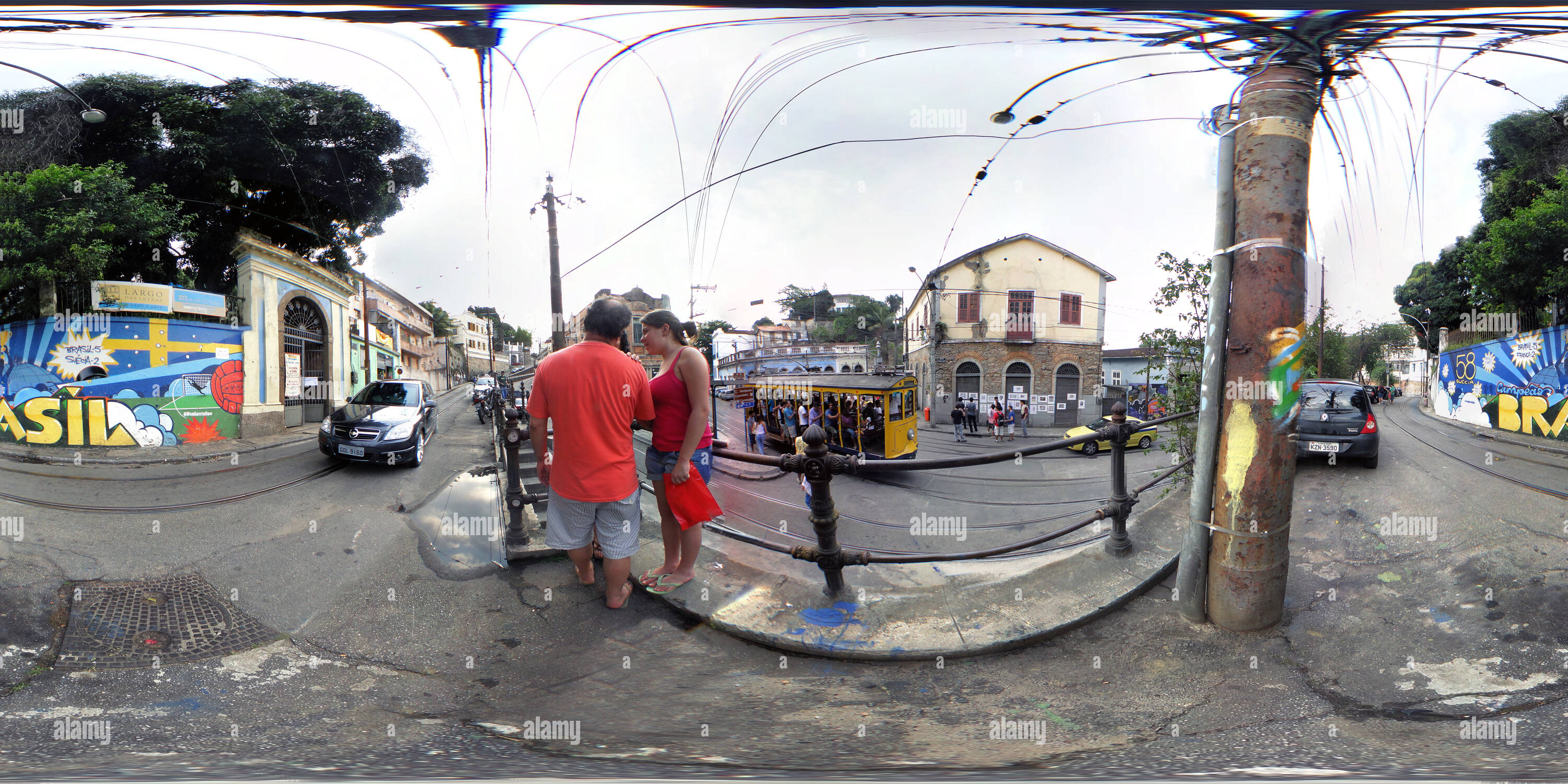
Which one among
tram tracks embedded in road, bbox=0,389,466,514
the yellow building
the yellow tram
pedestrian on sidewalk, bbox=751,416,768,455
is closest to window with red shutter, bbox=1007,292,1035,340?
the yellow building

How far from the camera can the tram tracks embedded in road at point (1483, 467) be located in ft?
6.52

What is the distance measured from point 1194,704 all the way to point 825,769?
1.14 m

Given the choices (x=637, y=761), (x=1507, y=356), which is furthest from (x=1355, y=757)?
(x=1507, y=356)

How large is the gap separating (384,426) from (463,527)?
1.36 ft

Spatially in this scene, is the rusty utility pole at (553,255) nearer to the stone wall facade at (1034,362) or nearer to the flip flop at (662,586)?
the flip flop at (662,586)

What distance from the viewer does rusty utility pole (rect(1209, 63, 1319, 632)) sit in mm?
1669

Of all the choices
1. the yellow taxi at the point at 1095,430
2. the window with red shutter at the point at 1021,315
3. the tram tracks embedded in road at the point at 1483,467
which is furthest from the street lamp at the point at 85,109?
the tram tracks embedded in road at the point at 1483,467

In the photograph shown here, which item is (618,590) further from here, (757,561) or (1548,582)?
(1548,582)

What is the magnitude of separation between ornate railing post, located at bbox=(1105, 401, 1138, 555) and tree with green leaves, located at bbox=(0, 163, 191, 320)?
3.34m

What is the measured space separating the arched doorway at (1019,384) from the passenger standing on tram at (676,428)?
143cm

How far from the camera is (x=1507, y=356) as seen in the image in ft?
6.78

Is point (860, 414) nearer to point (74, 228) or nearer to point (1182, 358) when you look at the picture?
point (1182, 358)

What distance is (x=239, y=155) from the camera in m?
1.36

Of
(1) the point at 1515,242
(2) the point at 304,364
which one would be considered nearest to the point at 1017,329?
(1) the point at 1515,242
